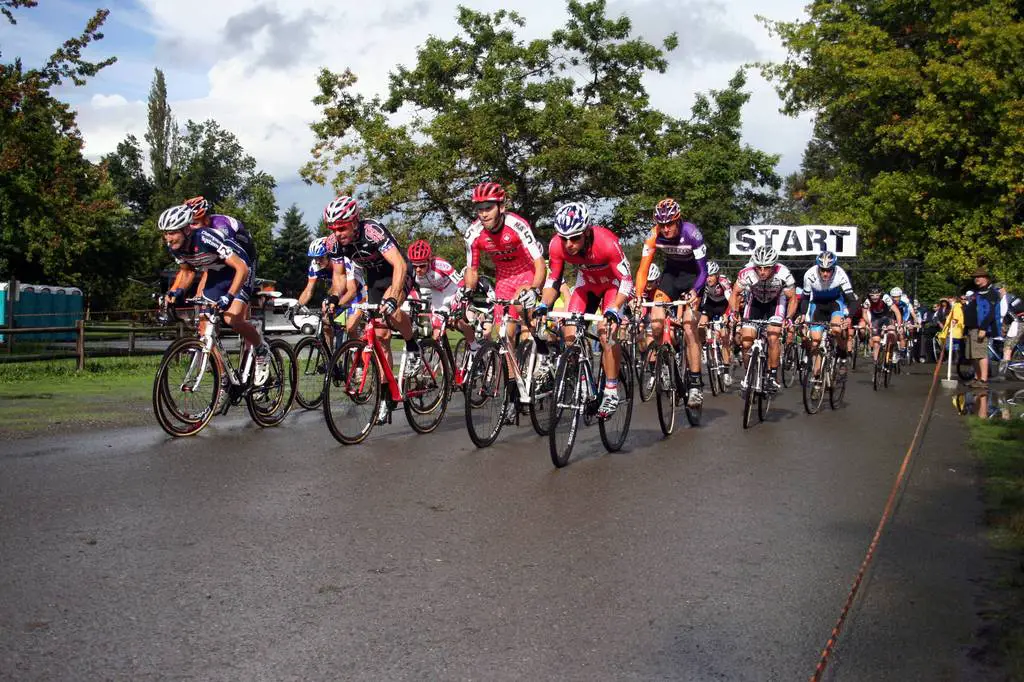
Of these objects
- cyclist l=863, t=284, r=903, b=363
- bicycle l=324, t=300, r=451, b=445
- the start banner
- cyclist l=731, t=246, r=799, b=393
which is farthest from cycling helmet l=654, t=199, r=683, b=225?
the start banner

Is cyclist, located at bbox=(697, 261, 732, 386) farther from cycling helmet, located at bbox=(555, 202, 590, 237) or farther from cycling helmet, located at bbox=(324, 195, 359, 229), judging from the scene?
cycling helmet, located at bbox=(324, 195, 359, 229)

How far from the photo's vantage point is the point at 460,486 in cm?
760

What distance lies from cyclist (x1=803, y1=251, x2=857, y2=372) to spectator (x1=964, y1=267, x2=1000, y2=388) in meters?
3.33

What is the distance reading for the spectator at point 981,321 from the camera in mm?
17203

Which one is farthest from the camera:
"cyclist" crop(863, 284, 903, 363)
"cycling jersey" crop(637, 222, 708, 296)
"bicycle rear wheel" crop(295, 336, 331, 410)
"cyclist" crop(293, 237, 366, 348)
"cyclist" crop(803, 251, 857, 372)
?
"cyclist" crop(863, 284, 903, 363)

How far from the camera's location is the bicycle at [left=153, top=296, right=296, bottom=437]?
9469 mm

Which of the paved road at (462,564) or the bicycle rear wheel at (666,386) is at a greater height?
the bicycle rear wheel at (666,386)

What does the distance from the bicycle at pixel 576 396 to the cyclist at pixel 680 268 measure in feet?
6.82

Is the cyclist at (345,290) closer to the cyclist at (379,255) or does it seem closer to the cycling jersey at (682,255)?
the cyclist at (379,255)

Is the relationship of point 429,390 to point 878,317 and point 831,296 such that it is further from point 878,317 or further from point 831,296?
point 878,317

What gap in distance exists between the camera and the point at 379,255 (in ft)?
34.4

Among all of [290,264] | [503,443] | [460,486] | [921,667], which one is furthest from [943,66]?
[290,264]

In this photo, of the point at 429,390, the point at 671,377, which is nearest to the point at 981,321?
the point at 671,377

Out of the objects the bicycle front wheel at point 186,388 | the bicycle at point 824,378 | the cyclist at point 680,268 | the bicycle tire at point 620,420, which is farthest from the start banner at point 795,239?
the bicycle front wheel at point 186,388
